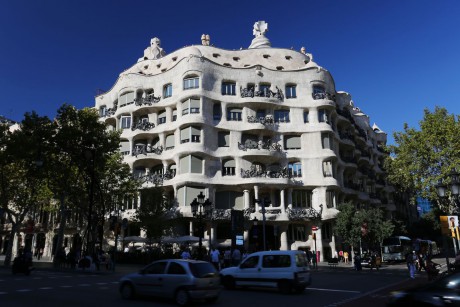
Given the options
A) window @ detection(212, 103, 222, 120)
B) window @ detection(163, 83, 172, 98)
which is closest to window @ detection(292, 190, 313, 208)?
window @ detection(212, 103, 222, 120)

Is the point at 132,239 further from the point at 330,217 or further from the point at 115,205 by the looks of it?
the point at 330,217

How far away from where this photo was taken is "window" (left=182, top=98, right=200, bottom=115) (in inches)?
1633

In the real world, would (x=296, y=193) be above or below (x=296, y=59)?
below

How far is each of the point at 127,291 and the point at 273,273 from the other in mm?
5674

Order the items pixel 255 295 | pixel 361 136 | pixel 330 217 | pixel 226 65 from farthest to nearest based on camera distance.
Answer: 1. pixel 361 136
2. pixel 226 65
3. pixel 330 217
4. pixel 255 295

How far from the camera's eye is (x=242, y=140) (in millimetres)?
43188

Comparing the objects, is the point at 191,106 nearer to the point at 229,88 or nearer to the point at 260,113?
the point at 229,88

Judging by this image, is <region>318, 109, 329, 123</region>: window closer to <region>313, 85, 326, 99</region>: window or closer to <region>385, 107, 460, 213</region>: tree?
<region>313, 85, 326, 99</region>: window

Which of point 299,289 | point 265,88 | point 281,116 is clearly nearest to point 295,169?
point 281,116

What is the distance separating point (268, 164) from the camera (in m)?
42.8

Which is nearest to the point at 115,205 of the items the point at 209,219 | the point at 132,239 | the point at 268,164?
the point at 132,239

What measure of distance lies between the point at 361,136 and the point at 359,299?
154 ft

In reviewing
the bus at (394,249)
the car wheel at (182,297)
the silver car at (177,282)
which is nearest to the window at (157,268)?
→ the silver car at (177,282)

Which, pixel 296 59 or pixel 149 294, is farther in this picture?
pixel 296 59
